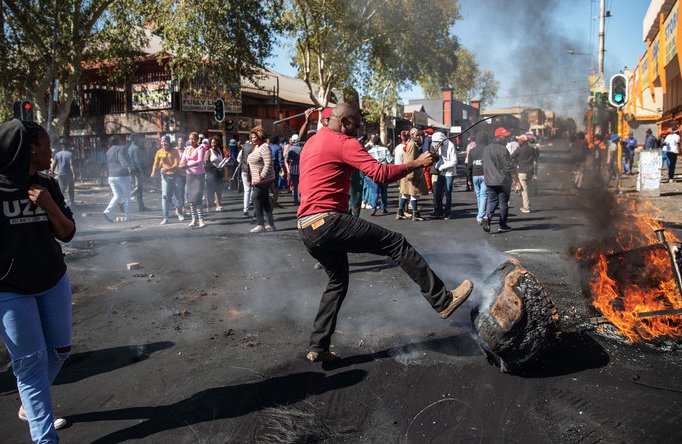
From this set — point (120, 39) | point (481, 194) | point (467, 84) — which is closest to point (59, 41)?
point (120, 39)

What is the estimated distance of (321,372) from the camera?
3717mm

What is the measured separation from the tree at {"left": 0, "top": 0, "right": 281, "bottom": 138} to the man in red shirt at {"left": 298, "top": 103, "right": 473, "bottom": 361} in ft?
50.1

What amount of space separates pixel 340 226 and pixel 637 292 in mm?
2729

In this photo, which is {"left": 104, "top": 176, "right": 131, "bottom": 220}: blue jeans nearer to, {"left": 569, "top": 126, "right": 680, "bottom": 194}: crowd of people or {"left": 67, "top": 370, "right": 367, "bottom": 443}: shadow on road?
{"left": 67, "top": 370, "right": 367, "bottom": 443}: shadow on road

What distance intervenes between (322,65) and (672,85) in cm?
1638

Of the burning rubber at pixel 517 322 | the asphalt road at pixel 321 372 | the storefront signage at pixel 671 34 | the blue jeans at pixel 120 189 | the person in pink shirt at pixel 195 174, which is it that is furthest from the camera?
the storefront signage at pixel 671 34

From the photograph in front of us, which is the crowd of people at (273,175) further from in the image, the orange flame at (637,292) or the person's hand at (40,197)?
the person's hand at (40,197)

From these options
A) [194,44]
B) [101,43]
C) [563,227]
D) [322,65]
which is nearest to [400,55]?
[322,65]

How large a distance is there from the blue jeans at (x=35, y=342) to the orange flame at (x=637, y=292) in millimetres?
3999

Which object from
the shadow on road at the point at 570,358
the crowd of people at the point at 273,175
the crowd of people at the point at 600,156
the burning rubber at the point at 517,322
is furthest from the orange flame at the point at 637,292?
the crowd of people at the point at 600,156

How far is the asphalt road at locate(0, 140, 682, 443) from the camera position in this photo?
298 cm

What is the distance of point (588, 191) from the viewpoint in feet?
51.0

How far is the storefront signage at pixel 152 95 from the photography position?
2220cm

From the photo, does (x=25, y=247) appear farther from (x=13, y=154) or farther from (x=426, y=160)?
(x=426, y=160)
